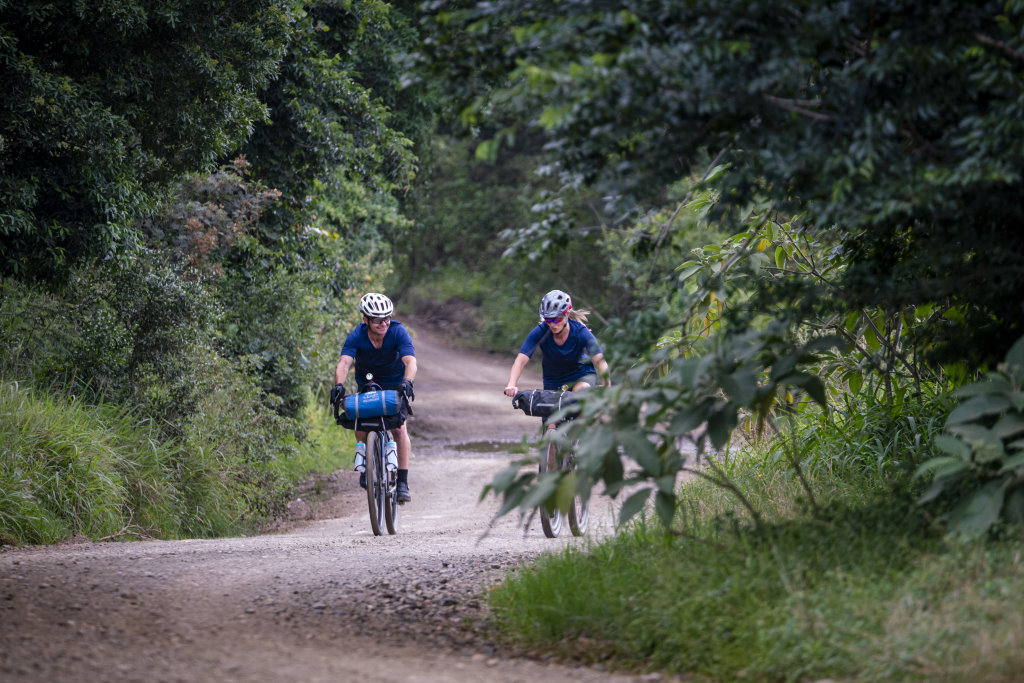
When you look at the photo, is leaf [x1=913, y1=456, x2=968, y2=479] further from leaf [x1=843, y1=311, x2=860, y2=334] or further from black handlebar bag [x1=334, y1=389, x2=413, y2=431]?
black handlebar bag [x1=334, y1=389, x2=413, y2=431]

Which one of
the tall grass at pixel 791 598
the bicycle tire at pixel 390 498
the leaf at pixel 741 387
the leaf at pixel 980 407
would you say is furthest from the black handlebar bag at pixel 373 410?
the leaf at pixel 980 407

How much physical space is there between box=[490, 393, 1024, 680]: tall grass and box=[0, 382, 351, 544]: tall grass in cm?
463

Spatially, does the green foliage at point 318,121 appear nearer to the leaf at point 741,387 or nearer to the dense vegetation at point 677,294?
the dense vegetation at point 677,294

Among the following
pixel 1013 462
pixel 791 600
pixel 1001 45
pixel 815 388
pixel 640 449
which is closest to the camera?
pixel 1001 45

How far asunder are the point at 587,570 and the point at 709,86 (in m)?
2.57

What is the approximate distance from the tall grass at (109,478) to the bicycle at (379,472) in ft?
6.63

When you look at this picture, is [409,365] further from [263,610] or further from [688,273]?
[263,610]

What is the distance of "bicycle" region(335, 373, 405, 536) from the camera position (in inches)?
380

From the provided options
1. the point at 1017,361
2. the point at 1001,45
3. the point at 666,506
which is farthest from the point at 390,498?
the point at 1001,45

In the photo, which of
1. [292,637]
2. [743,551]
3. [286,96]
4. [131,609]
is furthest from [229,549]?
[286,96]

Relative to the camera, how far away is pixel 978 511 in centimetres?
486

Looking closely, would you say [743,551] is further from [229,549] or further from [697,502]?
[229,549]

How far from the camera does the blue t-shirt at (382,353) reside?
9.97 meters

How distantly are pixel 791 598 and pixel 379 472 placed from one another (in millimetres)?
5715
